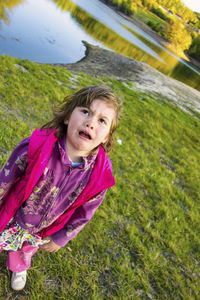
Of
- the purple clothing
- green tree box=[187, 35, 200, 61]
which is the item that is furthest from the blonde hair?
green tree box=[187, 35, 200, 61]

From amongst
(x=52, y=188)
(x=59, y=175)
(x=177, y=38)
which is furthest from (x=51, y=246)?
(x=177, y=38)

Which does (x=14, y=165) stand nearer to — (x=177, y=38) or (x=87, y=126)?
(x=87, y=126)

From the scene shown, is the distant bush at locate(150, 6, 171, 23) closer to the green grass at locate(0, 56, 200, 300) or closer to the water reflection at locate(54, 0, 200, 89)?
the water reflection at locate(54, 0, 200, 89)

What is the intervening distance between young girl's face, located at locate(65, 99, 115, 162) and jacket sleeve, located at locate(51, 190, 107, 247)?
1.48ft

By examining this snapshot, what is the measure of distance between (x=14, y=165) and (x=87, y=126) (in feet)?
2.09

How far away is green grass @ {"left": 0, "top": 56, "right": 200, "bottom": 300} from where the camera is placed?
8.26 feet

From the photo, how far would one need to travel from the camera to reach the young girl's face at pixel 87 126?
4.84ft

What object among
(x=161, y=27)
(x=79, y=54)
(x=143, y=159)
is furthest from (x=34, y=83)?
(x=161, y=27)

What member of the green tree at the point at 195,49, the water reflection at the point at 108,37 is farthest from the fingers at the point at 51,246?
the green tree at the point at 195,49

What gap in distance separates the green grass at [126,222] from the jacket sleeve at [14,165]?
125 cm

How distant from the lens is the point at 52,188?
5.12ft

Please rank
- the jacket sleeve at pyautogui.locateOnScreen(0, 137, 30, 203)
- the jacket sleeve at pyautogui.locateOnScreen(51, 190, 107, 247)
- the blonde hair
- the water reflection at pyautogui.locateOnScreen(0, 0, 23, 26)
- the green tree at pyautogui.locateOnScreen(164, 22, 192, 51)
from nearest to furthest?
the jacket sleeve at pyautogui.locateOnScreen(0, 137, 30, 203) → the blonde hair → the jacket sleeve at pyautogui.locateOnScreen(51, 190, 107, 247) → the water reflection at pyautogui.locateOnScreen(0, 0, 23, 26) → the green tree at pyautogui.locateOnScreen(164, 22, 192, 51)

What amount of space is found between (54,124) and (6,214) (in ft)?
2.88

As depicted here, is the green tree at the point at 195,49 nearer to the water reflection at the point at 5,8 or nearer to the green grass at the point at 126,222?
the water reflection at the point at 5,8
